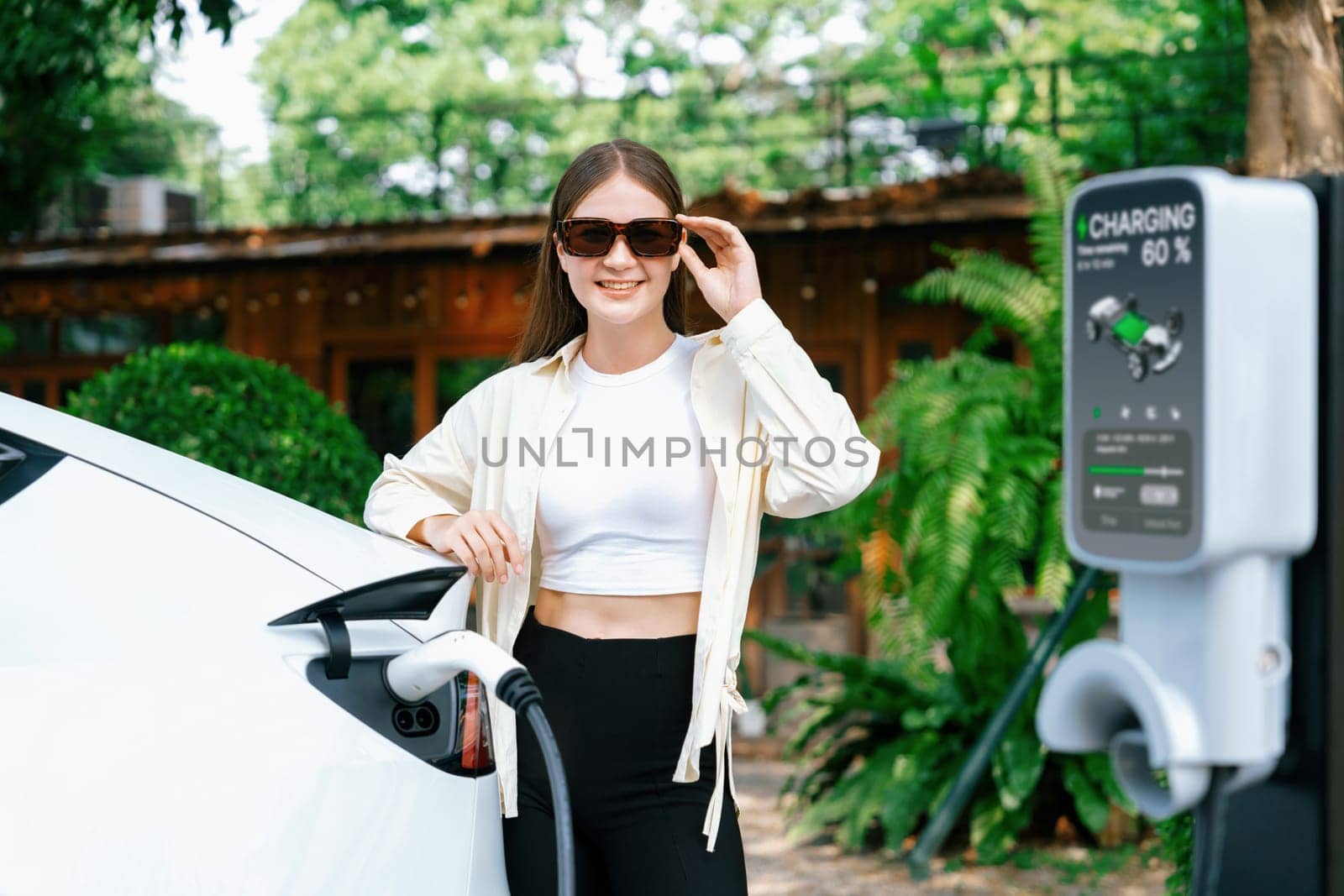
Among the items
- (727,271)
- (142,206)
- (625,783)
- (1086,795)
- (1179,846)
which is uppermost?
(142,206)

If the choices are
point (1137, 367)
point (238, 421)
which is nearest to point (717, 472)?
point (1137, 367)

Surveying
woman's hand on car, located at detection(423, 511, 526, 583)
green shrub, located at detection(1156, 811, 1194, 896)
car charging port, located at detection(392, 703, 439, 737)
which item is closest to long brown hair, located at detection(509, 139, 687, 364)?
woman's hand on car, located at detection(423, 511, 526, 583)

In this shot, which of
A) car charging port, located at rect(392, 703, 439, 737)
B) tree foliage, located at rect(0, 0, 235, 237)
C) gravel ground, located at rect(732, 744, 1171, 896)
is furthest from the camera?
gravel ground, located at rect(732, 744, 1171, 896)

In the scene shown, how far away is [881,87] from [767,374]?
58.1 ft

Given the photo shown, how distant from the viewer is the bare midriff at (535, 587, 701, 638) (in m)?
1.90

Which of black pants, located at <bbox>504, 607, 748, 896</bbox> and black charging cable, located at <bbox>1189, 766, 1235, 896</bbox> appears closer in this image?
black charging cable, located at <bbox>1189, 766, 1235, 896</bbox>

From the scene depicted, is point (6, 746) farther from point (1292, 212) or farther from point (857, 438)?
point (1292, 212)

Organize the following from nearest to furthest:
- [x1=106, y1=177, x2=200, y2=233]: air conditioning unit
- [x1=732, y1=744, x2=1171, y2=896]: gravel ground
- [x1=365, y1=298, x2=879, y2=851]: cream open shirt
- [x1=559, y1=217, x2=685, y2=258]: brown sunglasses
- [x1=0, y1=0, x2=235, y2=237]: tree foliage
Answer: [x1=365, y1=298, x2=879, y2=851]: cream open shirt, [x1=559, y1=217, x2=685, y2=258]: brown sunglasses, [x1=0, y1=0, x2=235, y2=237]: tree foliage, [x1=732, y1=744, x2=1171, y2=896]: gravel ground, [x1=106, y1=177, x2=200, y2=233]: air conditioning unit

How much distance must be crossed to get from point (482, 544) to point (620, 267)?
458 mm

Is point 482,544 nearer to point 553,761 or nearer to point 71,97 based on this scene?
point 553,761

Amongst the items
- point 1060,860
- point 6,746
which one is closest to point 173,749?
point 6,746

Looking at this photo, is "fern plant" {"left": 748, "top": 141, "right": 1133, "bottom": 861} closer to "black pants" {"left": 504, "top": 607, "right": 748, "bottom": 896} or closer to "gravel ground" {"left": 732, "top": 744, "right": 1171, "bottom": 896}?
"gravel ground" {"left": 732, "top": 744, "right": 1171, "bottom": 896}

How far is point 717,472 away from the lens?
1883 mm

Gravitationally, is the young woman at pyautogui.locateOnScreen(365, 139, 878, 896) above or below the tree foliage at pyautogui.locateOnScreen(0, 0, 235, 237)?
below
